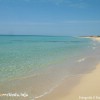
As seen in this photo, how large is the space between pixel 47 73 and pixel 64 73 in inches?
31.0

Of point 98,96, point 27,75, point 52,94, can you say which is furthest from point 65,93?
point 27,75

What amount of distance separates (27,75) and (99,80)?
3030 millimetres

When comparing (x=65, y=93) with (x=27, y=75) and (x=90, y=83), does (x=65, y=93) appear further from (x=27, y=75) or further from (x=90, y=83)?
(x=27, y=75)

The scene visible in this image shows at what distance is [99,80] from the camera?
308 inches

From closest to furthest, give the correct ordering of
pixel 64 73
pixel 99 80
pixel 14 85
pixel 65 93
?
1. pixel 65 93
2. pixel 14 85
3. pixel 99 80
4. pixel 64 73

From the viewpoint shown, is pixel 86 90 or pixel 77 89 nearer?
pixel 86 90

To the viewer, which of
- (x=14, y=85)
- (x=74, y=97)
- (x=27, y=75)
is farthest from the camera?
(x=27, y=75)

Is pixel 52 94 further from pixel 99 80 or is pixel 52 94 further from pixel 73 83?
Answer: pixel 99 80

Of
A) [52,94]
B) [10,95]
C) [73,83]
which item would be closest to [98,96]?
[52,94]

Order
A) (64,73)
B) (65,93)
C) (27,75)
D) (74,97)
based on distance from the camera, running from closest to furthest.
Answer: (74,97)
(65,93)
(27,75)
(64,73)

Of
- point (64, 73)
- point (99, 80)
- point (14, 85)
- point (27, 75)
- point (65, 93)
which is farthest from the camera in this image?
point (64, 73)

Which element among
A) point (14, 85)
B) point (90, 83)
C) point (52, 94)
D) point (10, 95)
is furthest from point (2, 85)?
point (90, 83)

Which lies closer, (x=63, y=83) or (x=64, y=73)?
(x=63, y=83)

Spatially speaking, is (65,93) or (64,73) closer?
(65,93)
